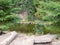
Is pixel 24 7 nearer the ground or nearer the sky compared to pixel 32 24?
nearer the sky

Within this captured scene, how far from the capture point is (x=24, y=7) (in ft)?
36.4

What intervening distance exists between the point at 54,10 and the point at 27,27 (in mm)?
2553

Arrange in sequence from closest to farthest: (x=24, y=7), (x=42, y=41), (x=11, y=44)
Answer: (x=11, y=44)
(x=42, y=41)
(x=24, y=7)

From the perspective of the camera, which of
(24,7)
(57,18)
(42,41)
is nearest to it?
(42,41)

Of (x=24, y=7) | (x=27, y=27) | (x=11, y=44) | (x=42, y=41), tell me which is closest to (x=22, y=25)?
(x=27, y=27)

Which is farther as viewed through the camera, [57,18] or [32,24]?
[32,24]

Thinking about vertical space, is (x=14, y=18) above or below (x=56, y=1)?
below

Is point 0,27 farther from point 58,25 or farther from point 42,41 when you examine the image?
point 58,25

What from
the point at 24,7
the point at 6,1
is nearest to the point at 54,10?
the point at 6,1

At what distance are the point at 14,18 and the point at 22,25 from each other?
7.42ft

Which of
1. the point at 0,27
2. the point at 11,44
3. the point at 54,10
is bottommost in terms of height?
the point at 11,44

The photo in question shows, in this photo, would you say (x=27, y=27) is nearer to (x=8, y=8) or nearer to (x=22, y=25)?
(x=22, y=25)

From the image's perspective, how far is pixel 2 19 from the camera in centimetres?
652

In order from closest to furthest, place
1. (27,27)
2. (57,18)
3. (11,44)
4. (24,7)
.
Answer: (11,44) → (57,18) → (27,27) → (24,7)
